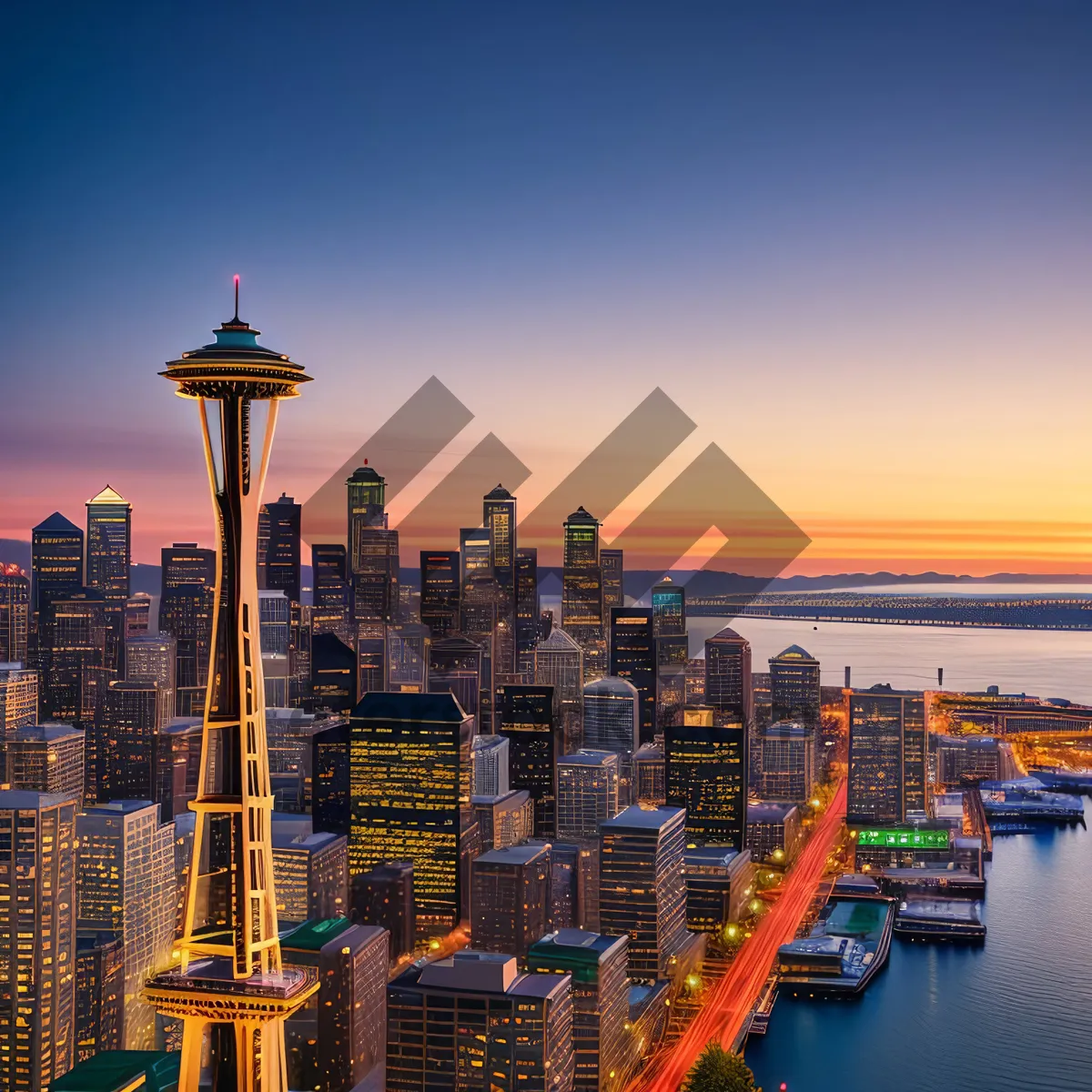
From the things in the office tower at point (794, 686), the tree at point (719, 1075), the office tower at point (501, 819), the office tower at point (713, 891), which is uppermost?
the office tower at point (794, 686)

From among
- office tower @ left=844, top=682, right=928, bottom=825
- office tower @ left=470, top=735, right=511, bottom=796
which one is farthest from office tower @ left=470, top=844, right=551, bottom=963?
office tower @ left=844, top=682, right=928, bottom=825

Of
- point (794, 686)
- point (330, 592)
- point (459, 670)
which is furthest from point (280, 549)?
point (794, 686)

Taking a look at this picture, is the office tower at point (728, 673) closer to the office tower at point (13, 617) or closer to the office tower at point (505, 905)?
the office tower at point (505, 905)

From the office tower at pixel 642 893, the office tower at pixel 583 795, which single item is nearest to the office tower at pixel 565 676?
the office tower at pixel 583 795

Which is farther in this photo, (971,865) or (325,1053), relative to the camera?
(971,865)

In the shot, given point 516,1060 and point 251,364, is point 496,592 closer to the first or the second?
point 516,1060

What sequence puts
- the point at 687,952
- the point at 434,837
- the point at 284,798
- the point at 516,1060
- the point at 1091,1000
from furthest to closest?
the point at 284,798 < the point at 434,837 < the point at 687,952 < the point at 1091,1000 < the point at 516,1060

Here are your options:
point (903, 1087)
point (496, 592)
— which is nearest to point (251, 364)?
point (903, 1087)
